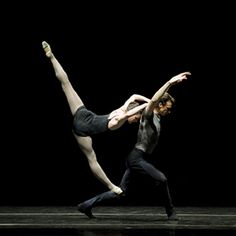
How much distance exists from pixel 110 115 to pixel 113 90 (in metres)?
2.09

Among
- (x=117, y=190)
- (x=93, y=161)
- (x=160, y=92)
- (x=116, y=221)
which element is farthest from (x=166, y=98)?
(x=116, y=221)

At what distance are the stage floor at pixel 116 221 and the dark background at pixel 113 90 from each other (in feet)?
3.50

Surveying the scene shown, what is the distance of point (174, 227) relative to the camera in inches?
228

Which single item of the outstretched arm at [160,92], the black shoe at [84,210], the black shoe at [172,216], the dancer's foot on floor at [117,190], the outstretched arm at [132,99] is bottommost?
the black shoe at [172,216]

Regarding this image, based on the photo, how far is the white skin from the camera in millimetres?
6211

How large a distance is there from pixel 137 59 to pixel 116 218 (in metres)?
2.57

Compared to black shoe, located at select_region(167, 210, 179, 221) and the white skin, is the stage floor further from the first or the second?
the white skin

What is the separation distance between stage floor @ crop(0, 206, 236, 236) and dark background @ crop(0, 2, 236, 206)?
1067 millimetres

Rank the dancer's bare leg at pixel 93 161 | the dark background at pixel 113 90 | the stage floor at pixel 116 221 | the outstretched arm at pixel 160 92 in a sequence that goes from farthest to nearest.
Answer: the dark background at pixel 113 90 < the dancer's bare leg at pixel 93 161 < the outstretched arm at pixel 160 92 < the stage floor at pixel 116 221

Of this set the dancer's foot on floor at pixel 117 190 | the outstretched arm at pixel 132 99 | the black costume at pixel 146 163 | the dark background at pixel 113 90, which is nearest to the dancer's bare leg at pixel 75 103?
the dancer's foot on floor at pixel 117 190

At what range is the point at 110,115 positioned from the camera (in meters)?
6.38

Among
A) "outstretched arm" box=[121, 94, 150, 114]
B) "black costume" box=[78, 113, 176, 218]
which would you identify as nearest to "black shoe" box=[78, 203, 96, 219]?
"black costume" box=[78, 113, 176, 218]

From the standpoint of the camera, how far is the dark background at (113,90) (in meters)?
8.32

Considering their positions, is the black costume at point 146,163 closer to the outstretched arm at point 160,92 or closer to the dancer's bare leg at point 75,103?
the outstretched arm at point 160,92
